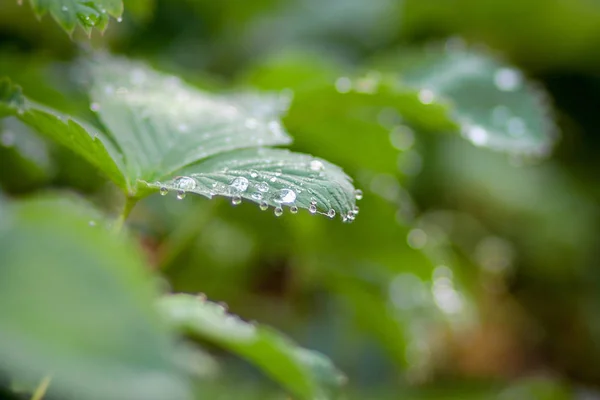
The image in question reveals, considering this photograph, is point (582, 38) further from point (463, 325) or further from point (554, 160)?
point (463, 325)

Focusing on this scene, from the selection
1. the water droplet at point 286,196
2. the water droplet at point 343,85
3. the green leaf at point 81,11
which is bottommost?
the water droplet at point 286,196

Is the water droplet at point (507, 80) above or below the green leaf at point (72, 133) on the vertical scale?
above

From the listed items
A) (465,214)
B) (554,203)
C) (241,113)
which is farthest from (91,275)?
(554,203)

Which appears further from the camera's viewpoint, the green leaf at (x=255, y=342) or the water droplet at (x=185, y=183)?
the green leaf at (x=255, y=342)

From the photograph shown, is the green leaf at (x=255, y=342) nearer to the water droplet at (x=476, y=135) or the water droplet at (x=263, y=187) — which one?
the water droplet at (x=263, y=187)

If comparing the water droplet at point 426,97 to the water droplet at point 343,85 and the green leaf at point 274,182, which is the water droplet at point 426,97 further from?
the green leaf at point 274,182

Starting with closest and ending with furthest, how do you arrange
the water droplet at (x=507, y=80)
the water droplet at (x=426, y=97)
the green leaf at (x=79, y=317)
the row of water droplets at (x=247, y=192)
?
the green leaf at (x=79, y=317) → the row of water droplets at (x=247, y=192) → the water droplet at (x=426, y=97) → the water droplet at (x=507, y=80)

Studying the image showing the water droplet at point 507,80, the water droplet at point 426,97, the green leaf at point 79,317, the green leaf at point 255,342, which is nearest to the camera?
the green leaf at point 79,317

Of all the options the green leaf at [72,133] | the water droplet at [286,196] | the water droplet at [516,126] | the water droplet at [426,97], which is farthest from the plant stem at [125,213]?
the water droplet at [516,126]
